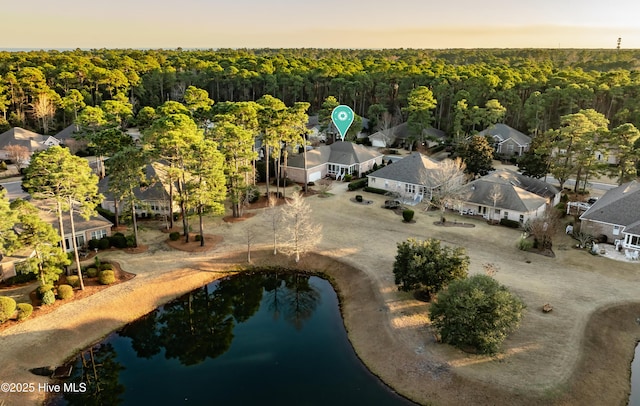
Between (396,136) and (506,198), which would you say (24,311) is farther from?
(396,136)

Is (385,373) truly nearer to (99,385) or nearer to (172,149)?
(99,385)

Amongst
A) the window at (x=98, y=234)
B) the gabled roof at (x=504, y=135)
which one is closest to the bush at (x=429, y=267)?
the window at (x=98, y=234)

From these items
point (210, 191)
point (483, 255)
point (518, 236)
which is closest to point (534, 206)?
point (518, 236)

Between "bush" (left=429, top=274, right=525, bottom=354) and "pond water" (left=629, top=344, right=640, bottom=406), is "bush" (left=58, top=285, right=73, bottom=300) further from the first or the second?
"pond water" (left=629, top=344, right=640, bottom=406)

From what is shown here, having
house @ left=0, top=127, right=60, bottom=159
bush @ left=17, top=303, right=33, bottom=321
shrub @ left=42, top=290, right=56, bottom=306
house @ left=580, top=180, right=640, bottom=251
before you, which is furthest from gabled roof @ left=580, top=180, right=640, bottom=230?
house @ left=0, top=127, right=60, bottom=159

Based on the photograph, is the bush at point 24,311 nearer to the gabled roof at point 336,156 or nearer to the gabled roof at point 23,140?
the gabled roof at point 336,156

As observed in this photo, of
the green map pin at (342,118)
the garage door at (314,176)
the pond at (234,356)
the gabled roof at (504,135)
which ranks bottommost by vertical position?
the pond at (234,356)

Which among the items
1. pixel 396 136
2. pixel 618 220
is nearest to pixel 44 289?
pixel 618 220
